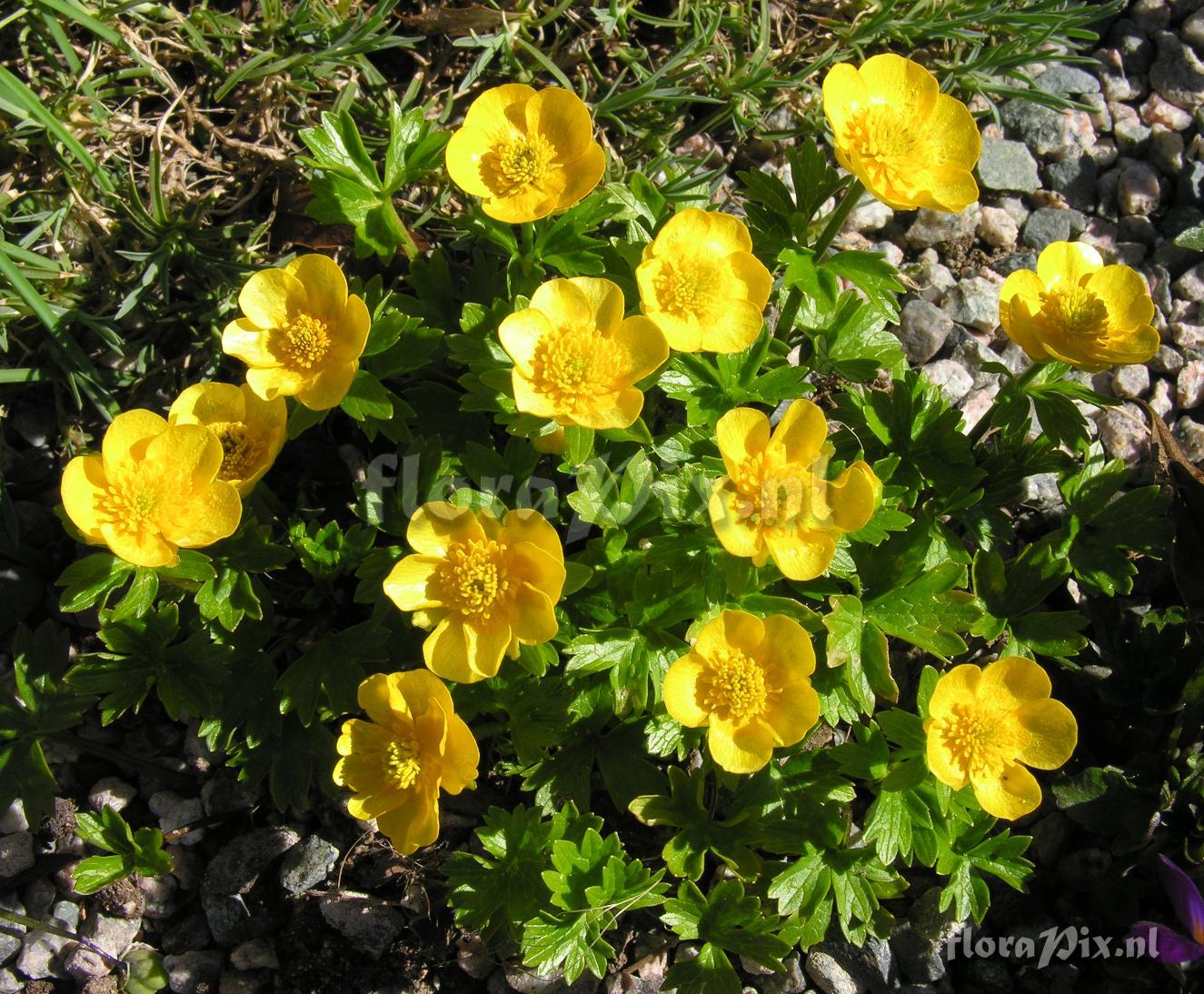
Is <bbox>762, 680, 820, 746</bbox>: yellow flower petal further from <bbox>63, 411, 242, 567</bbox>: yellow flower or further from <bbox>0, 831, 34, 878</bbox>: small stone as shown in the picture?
<bbox>0, 831, 34, 878</bbox>: small stone

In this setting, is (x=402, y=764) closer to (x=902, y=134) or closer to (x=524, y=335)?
(x=524, y=335)

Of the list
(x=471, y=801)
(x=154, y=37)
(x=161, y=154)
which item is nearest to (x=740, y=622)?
(x=471, y=801)

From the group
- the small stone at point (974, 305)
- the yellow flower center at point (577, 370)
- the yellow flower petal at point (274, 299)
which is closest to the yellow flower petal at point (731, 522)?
the yellow flower center at point (577, 370)

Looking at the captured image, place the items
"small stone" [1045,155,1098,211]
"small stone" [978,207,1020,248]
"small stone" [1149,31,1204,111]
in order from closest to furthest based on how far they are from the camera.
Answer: "small stone" [978,207,1020,248] → "small stone" [1045,155,1098,211] → "small stone" [1149,31,1204,111]

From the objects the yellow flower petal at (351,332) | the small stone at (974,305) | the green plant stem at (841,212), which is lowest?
the small stone at (974,305)

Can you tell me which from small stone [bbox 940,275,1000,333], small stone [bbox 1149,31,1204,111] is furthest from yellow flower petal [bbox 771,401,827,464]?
small stone [bbox 1149,31,1204,111]

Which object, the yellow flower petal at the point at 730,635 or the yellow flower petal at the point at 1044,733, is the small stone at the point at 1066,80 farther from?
the yellow flower petal at the point at 730,635

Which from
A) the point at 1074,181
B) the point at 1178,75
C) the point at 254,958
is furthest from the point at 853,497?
the point at 1178,75

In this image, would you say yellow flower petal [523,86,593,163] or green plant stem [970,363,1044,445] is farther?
green plant stem [970,363,1044,445]
